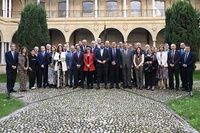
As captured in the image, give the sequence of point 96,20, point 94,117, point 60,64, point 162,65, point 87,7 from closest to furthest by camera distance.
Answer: point 94,117, point 162,65, point 60,64, point 96,20, point 87,7

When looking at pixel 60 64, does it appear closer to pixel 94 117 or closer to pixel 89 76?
pixel 89 76

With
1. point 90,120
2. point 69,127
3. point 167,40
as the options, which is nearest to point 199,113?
point 90,120

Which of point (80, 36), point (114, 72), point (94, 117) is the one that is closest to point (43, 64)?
point (114, 72)

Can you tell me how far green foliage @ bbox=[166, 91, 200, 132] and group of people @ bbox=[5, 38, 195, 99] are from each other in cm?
268

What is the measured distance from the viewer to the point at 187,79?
9.56 metres

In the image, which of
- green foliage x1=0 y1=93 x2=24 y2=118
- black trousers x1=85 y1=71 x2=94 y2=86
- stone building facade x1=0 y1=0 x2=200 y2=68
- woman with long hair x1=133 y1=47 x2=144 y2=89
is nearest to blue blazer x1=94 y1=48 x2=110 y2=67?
black trousers x1=85 y1=71 x2=94 y2=86

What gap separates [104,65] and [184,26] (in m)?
10.4

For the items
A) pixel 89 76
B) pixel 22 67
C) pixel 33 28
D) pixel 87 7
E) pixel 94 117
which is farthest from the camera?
pixel 87 7

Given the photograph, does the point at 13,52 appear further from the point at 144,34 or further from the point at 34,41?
the point at 144,34

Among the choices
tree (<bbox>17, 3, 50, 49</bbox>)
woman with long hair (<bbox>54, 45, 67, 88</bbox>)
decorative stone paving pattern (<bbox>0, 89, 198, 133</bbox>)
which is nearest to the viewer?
decorative stone paving pattern (<bbox>0, 89, 198, 133</bbox>)

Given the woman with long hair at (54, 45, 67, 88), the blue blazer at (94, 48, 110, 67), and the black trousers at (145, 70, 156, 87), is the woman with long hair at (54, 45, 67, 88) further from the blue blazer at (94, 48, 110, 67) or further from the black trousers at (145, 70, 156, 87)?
the black trousers at (145, 70, 156, 87)

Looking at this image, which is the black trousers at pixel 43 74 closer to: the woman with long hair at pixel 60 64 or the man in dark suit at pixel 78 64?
the woman with long hair at pixel 60 64

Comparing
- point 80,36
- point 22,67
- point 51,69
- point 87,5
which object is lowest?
point 51,69

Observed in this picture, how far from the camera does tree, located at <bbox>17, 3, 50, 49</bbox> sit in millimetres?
18984
